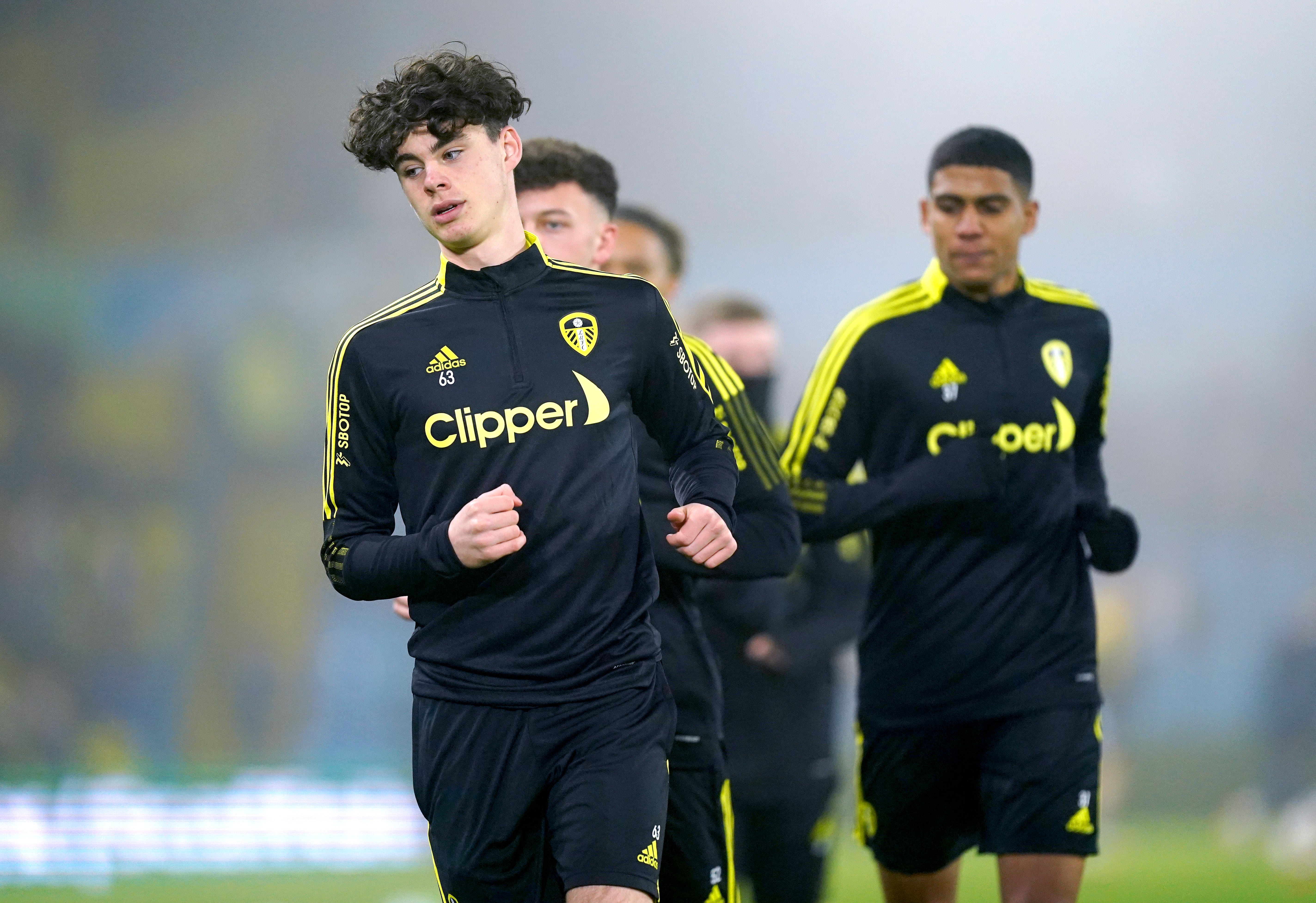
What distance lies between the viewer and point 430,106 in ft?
8.08

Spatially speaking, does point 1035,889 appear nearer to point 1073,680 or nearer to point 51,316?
point 1073,680

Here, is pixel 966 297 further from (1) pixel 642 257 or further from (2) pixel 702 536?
(2) pixel 702 536

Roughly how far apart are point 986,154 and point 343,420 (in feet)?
6.21

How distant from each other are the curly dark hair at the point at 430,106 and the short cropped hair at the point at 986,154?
142 cm

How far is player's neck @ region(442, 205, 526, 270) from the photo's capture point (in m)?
2.55

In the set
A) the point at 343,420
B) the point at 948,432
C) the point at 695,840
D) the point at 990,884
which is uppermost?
the point at 343,420

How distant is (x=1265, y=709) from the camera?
622cm

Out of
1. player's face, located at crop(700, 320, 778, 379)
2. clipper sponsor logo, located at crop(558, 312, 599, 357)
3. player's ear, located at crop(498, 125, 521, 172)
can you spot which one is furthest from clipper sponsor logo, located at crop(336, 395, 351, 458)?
player's face, located at crop(700, 320, 778, 379)

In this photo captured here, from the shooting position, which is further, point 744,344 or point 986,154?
point 744,344

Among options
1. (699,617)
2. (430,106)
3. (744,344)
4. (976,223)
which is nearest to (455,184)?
(430,106)

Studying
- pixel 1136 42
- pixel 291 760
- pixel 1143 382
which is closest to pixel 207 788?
pixel 291 760

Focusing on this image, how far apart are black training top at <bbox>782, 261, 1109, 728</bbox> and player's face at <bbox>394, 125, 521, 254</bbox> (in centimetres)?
122

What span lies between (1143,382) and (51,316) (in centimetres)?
494

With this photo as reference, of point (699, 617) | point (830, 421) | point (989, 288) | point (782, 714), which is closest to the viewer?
point (699, 617)
